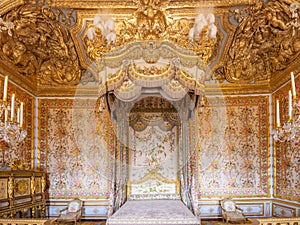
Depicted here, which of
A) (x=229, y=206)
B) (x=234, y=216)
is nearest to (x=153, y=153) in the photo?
(x=229, y=206)

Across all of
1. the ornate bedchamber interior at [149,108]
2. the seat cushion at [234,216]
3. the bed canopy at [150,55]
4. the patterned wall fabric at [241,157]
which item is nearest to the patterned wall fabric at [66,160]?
the ornate bedchamber interior at [149,108]

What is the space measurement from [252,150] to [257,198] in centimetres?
118

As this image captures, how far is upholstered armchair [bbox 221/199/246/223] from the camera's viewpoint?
6664 mm

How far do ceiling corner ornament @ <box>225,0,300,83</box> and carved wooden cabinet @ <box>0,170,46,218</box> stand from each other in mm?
5245

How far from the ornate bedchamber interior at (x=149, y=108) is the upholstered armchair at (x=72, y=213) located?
0.60m

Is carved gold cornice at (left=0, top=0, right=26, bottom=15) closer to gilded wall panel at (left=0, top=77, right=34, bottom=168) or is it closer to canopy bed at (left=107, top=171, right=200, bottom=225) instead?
gilded wall panel at (left=0, top=77, right=34, bottom=168)

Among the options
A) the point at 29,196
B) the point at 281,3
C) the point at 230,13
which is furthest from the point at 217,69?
the point at 29,196

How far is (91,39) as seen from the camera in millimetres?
4914

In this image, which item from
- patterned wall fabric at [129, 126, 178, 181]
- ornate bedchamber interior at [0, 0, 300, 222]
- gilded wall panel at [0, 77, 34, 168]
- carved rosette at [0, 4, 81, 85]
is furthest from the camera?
patterned wall fabric at [129, 126, 178, 181]

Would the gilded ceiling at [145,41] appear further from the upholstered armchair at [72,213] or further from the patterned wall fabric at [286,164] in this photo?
the upholstered armchair at [72,213]

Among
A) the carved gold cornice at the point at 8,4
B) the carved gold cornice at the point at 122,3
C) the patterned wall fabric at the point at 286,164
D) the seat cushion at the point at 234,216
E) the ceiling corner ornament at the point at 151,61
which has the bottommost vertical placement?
the seat cushion at the point at 234,216

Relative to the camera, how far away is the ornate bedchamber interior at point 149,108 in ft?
16.1

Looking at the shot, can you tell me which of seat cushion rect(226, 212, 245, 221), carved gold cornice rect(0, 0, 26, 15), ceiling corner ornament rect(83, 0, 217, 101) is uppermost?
carved gold cornice rect(0, 0, 26, 15)

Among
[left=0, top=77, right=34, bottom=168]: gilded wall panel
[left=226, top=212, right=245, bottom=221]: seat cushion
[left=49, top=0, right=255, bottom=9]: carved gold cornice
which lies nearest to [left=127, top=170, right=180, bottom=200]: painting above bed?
[left=226, top=212, right=245, bottom=221]: seat cushion
